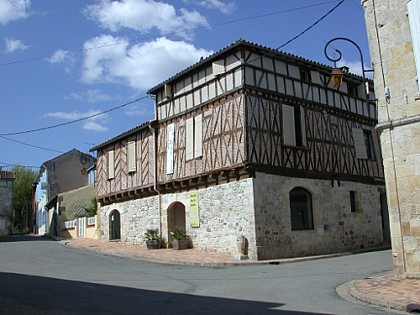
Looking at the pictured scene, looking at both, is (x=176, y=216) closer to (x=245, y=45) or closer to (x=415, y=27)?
(x=245, y=45)

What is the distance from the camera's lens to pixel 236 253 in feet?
50.5

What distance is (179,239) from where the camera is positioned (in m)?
17.8

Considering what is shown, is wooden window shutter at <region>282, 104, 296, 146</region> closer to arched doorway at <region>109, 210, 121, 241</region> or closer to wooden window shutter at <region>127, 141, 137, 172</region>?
wooden window shutter at <region>127, 141, 137, 172</region>

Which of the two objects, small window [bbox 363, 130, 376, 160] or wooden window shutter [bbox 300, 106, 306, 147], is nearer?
wooden window shutter [bbox 300, 106, 306, 147]

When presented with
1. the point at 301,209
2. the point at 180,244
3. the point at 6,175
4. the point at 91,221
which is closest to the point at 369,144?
the point at 301,209

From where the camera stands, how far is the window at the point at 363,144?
1977 cm

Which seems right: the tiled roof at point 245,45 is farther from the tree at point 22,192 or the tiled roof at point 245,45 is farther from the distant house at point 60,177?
the tree at point 22,192

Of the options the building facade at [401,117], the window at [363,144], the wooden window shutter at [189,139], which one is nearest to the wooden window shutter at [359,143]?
the window at [363,144]

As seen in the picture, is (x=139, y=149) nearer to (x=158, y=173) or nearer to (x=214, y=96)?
(x=158, y=173)

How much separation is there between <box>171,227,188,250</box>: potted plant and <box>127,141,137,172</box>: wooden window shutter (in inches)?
187

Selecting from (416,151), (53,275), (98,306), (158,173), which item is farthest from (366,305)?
(158,173)

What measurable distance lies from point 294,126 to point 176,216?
6.53 m

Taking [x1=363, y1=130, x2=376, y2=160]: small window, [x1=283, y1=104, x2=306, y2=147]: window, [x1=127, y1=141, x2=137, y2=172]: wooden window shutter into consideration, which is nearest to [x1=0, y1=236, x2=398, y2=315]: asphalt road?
[x1=283, y1=104, x2=306, y2=147]: window

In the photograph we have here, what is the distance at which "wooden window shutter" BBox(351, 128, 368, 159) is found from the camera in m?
19.7
